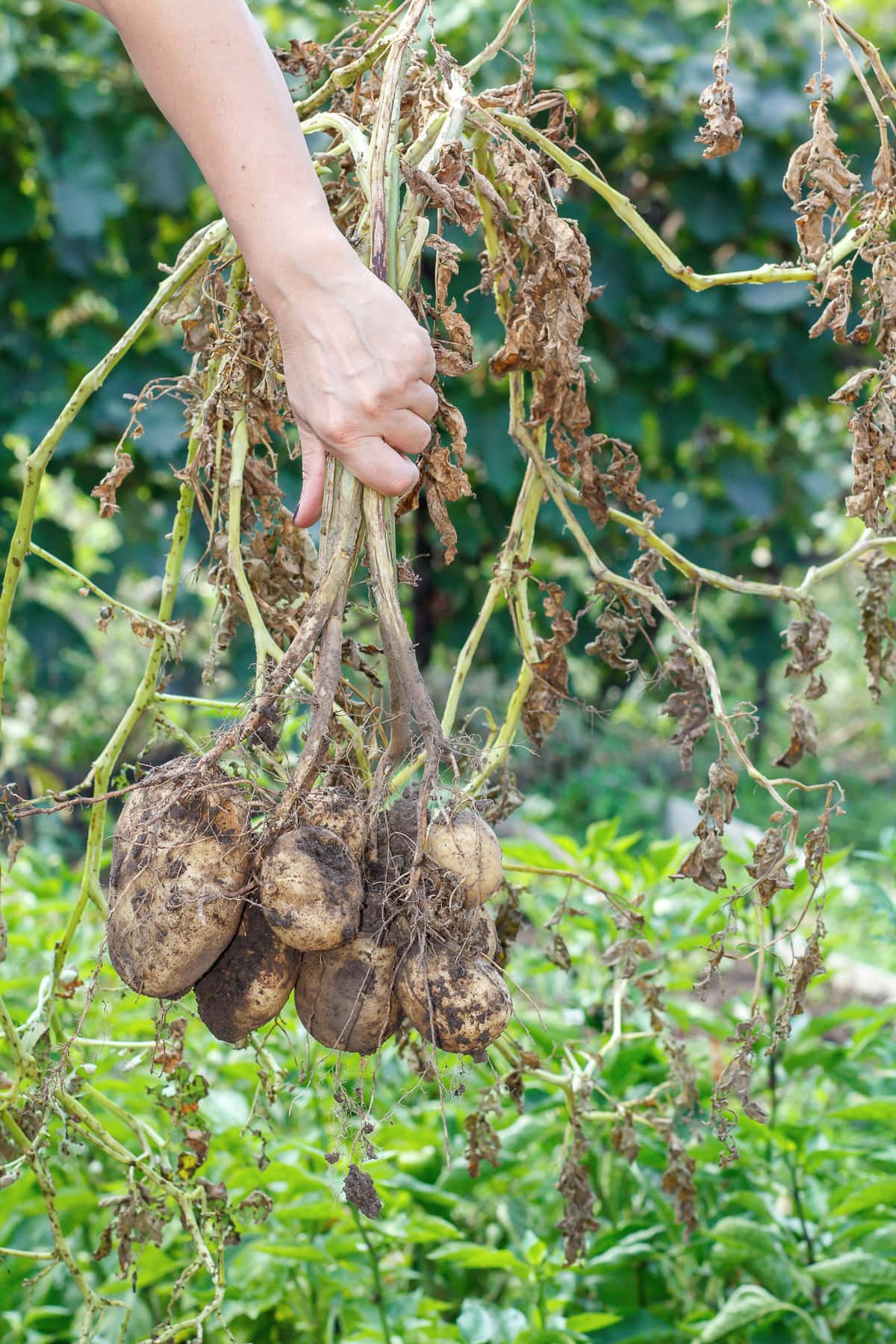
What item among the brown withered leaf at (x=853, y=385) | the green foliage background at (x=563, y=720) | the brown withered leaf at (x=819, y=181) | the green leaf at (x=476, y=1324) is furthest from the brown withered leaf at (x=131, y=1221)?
the brown withered leaf at (x=819, y=181)

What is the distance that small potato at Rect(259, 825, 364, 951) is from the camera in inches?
35.6

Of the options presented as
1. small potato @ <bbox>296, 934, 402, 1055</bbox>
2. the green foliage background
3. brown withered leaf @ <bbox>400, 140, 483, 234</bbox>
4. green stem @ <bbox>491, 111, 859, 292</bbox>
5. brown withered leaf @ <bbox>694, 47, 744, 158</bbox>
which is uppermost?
brown withered leaf @ <bbox>400, 140, 483, 234</bbox>

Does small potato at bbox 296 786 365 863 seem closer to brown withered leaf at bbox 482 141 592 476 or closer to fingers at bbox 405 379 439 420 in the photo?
fingers at bbox 405 379 439 420

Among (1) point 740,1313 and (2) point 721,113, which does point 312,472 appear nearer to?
(2) point 721,113

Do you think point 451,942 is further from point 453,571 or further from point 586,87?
point 586,87

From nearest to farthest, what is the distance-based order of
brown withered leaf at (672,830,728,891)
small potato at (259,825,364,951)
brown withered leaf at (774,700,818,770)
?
small potato at (259,825,364,951) < brown withered leaf at (672,830,728,891) < brown withered leaf at (774,700,818,770)

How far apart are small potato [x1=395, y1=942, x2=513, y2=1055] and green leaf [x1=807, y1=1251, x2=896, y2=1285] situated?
0.82 meters

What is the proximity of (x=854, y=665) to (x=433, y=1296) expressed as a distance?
5.80 metres

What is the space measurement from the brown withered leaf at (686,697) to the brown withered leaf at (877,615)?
19 centimetres

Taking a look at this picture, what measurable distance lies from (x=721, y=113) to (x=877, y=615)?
546 millimetres

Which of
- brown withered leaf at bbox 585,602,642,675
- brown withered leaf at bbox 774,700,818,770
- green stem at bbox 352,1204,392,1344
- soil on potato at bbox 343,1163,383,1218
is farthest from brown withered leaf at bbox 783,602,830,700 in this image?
green stem at bbox 352,1204,392,1344

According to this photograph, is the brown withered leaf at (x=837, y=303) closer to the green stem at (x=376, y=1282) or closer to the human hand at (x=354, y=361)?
the human hand at (x=354, y=361)

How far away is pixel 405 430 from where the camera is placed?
960 millimetres

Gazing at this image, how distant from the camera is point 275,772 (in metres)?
1.04
